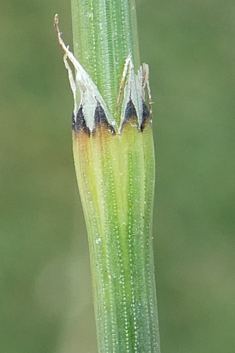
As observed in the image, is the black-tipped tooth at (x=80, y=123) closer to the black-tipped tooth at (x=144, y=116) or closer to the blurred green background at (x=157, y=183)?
the black-tipped tooth at (x=144, y=116)

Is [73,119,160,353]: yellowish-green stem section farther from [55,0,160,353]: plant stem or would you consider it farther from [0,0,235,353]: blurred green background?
[0,0,235,353]: blurred green background

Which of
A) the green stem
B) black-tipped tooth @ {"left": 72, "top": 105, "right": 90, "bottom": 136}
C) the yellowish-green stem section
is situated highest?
the green stem

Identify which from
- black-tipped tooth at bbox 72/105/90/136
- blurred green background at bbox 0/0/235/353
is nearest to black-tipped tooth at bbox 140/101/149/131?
black-tipped tooth at bbox 72/105/90/136

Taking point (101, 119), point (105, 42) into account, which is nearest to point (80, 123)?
point (101, 119)

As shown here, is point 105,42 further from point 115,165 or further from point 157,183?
point 157,183

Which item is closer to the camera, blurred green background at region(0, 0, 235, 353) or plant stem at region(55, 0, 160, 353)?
plant stem at region(55, 0, 160, 353)

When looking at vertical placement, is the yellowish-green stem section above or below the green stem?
below

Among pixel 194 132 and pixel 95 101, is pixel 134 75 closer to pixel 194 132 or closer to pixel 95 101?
pixel 95 101
